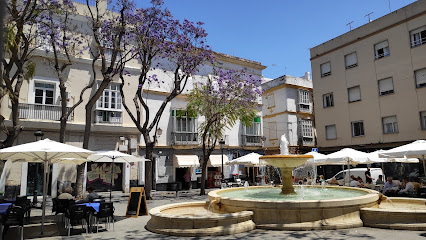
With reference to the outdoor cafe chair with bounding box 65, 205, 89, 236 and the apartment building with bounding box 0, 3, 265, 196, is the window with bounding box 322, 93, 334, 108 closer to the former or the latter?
the apartment building with bounding box 0, 3, 265, 196

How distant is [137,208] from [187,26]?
1094 cm

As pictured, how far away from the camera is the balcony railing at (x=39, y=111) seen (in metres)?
18.6

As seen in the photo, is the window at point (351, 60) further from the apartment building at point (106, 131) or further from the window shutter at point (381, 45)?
the apartment building at point (106, 131)

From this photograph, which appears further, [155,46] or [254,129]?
[254,129]

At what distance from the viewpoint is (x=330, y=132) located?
2775 centimetres

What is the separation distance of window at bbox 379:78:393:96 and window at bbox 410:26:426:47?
2.92 meters

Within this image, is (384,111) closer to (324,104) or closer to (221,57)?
(324,104)

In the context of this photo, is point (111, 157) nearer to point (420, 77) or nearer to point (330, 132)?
point (330, 132)

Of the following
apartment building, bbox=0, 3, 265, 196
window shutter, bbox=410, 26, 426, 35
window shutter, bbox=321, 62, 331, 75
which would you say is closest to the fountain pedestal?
apartment building, bbox=0, 3, 265, 196

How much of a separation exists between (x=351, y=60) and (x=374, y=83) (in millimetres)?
3013

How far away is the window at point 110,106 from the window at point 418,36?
21046mm

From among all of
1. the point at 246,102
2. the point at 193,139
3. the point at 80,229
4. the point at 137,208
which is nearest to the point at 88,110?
the point at 137,208

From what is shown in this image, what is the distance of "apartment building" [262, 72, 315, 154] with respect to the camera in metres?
31.4

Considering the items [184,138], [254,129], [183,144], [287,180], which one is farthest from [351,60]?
[287,180]
